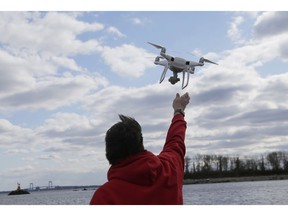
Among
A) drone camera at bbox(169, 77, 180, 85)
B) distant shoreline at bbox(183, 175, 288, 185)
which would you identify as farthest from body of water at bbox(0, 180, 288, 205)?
distant shoreline at bbox(183, 175, 288, 185)

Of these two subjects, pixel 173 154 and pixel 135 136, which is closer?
pixel 135 136

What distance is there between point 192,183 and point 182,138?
11030 centimetres

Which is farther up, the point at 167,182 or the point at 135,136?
the point at 135,136

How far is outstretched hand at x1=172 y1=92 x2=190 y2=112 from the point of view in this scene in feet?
9.99

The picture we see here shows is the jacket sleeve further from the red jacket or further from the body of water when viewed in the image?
the body of water

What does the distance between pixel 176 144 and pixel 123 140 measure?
473 mm

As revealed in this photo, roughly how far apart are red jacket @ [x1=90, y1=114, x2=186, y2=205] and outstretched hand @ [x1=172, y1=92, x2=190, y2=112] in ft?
1.66

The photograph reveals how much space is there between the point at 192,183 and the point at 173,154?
110m

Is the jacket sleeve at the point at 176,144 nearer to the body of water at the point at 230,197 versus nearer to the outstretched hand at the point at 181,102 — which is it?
the outstretched hand at the point at 181,102
